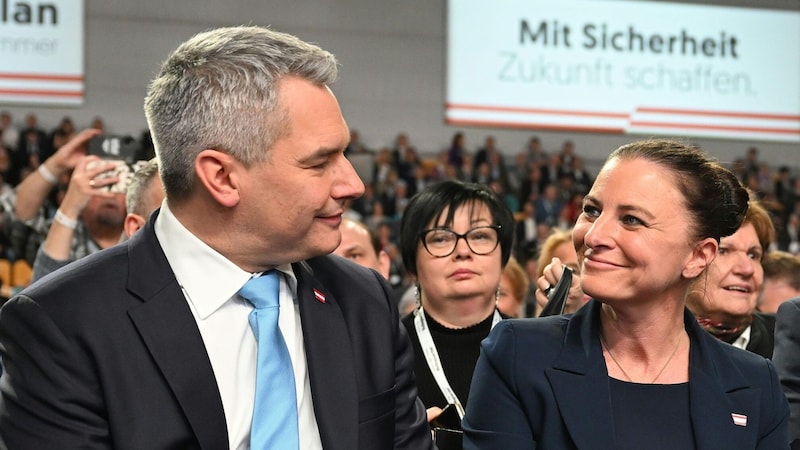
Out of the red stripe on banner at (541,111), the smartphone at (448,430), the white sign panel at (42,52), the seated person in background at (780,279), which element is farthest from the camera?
the red stripe on banner at (541,111)

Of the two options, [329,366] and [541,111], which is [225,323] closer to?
[329,366]

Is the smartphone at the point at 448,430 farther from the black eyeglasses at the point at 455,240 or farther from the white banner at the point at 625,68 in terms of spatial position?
the white banner at the point at 625,68

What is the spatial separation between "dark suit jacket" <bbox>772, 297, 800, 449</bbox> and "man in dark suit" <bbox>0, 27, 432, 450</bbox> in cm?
113

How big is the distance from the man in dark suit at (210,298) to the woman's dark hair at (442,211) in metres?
1.30

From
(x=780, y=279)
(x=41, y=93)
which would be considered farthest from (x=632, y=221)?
(x=41, y=93)

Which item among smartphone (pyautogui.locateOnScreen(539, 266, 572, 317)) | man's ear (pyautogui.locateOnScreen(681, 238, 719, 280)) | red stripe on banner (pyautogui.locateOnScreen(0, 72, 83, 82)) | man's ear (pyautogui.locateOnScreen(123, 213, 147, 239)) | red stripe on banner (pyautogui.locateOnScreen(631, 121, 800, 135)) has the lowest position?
smartphone (pyautogui.locateOnScreen(539, 266, 572, 317))

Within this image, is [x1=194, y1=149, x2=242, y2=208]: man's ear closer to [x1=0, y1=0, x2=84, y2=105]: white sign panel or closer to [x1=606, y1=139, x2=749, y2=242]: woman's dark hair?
[x1=606, y1=139, x2=749, y2=242]: woman's dark hair

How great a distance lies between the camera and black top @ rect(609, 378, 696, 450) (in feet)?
7.40

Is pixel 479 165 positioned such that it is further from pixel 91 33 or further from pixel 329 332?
pixel 329 332

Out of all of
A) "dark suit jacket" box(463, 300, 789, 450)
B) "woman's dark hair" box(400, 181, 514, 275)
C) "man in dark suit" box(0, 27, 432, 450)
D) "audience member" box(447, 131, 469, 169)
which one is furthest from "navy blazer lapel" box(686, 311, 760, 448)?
"audience member" box(447, 131, 469, 169)

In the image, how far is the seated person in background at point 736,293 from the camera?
327 cm

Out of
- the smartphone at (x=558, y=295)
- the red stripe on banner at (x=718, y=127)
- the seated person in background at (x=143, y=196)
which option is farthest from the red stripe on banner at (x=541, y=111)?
the smartphone at (x=558, y=295)

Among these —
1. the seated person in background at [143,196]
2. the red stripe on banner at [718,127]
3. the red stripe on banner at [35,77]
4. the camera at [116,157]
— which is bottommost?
the seated person in background at [143,196]

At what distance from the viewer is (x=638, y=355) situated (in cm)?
237
